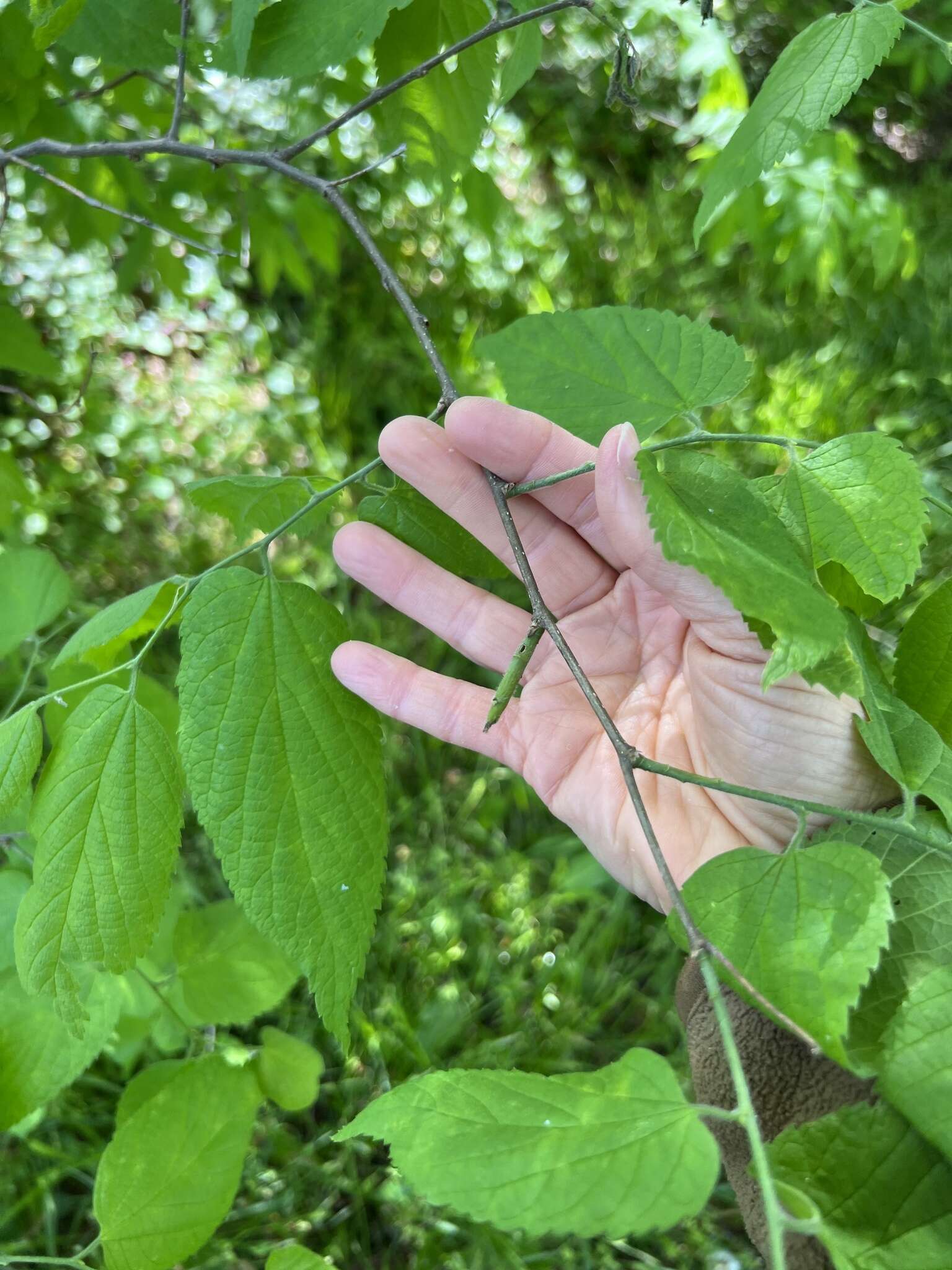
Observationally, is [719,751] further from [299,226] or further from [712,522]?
[299,226]

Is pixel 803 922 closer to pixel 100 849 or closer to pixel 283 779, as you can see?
pixel 283 779

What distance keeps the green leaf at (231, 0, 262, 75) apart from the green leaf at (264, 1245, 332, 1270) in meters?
1.10

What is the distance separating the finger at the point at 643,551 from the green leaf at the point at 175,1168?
78cm

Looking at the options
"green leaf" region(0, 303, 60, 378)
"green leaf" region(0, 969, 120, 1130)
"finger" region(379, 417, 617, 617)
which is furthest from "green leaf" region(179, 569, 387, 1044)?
"green leaf" region(0, 303, 60, 378)

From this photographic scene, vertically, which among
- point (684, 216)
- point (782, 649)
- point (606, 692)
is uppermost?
point (684, 216)

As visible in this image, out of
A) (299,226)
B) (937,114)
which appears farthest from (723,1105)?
(937,114)

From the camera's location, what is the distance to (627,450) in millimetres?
784

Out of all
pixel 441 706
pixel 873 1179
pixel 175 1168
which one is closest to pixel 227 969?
pixel 175 1168

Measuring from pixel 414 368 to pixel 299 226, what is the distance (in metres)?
0.90

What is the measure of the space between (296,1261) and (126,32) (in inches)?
51.8

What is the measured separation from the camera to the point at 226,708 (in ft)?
2.82

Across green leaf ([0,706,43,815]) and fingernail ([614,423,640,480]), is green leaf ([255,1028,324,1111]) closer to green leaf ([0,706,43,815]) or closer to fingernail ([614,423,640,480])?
green leaf ([0,706,43,815])

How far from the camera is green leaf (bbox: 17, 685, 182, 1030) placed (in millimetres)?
833

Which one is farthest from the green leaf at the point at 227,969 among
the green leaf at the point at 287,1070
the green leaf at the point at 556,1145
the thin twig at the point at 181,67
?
the thin twig at the point at 181,67
